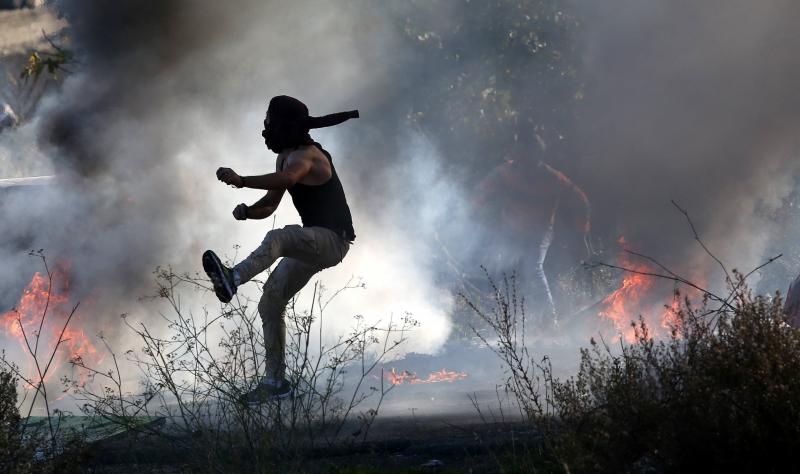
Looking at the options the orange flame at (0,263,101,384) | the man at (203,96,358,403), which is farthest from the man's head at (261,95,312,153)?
the orange flame at (0,263,101,384)

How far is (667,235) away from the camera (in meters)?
14.4

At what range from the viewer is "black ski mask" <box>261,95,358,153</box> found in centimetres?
516

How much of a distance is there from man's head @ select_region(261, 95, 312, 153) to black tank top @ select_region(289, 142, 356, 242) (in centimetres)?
26

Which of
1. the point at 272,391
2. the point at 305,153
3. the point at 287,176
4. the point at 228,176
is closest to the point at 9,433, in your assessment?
the point at 272,391

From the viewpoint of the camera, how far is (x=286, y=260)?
203 inches

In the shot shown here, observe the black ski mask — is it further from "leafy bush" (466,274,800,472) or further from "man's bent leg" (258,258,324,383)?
"leafy bush" (466,274,800,472)

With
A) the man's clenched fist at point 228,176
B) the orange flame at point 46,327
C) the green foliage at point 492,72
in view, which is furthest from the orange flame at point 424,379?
the man's clenched fist at point 228,176

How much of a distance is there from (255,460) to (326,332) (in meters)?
9.68

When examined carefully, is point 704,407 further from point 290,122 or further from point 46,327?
point 46,327

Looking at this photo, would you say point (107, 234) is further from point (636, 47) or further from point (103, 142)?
point (636, 47)

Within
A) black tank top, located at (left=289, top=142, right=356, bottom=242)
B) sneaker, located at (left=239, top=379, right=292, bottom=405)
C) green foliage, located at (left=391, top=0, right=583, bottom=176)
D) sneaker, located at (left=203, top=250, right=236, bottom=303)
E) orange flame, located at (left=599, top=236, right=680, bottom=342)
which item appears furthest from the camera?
green foliage, located at (left=391, top=0, right=583, bottom=176)

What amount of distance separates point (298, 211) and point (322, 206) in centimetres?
16

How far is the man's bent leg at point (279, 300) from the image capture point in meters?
4.59

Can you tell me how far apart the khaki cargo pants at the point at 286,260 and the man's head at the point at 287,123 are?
539 millimetres
